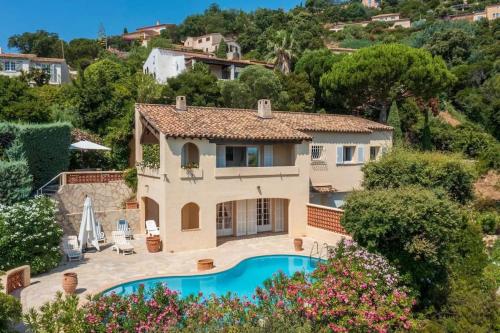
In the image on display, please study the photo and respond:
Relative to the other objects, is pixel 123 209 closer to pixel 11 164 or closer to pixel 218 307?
pixel 11 164

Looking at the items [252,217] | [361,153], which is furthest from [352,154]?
[252,217]

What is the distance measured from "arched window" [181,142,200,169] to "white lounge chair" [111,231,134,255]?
16.4 feet

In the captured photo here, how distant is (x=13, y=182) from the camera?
1970cm

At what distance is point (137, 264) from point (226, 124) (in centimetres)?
962

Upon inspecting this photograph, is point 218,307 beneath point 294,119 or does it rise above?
beneath

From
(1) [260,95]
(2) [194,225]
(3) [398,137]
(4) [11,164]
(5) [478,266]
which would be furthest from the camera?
(1) [260,95]

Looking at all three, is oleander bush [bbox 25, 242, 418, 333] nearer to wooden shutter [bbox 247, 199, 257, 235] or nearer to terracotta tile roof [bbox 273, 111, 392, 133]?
wooden shutter [bbox 247, 199, 257, 235]

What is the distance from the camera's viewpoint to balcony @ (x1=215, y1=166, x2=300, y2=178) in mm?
23041

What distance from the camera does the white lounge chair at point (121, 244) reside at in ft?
68.3

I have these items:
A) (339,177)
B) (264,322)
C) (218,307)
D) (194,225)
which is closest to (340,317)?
(264,322)

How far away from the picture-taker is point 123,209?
25.3m

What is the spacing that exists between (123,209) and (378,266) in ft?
54.7

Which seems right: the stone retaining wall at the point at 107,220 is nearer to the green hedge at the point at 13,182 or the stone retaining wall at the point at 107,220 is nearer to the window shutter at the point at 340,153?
the green hedge at the point at 13,182

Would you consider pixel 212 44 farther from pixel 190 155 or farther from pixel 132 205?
pixel 190 155
